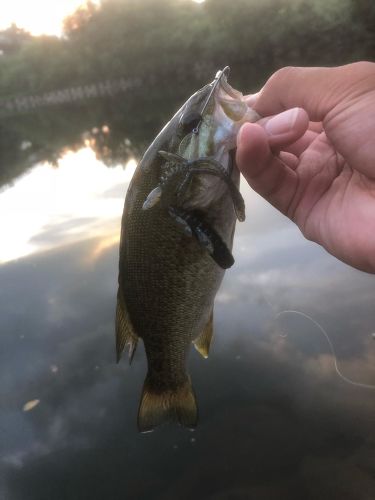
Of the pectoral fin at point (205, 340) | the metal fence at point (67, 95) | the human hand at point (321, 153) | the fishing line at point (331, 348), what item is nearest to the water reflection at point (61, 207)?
the fishing line at point (331, 348)

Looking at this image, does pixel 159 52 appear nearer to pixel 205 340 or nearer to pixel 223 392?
pixel 223 392

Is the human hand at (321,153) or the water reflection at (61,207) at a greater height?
the human hand at (321,153)

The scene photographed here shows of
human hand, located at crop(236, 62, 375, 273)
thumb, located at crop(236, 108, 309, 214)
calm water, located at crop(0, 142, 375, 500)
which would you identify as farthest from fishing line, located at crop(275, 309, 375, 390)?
thumb, located at crop(236, 108, 309, 214)

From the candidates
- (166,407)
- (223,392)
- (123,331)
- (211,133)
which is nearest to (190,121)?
(211,133)

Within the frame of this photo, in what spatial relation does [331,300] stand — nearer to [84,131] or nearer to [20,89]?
[84,131]

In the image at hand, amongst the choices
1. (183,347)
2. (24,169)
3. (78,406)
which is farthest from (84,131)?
(183,347)

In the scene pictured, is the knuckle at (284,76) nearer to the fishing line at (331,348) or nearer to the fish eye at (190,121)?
the fish eye at (190,121)

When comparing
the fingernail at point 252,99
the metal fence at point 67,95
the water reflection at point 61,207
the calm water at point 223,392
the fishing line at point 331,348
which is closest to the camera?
the fingernail at point 252,99
